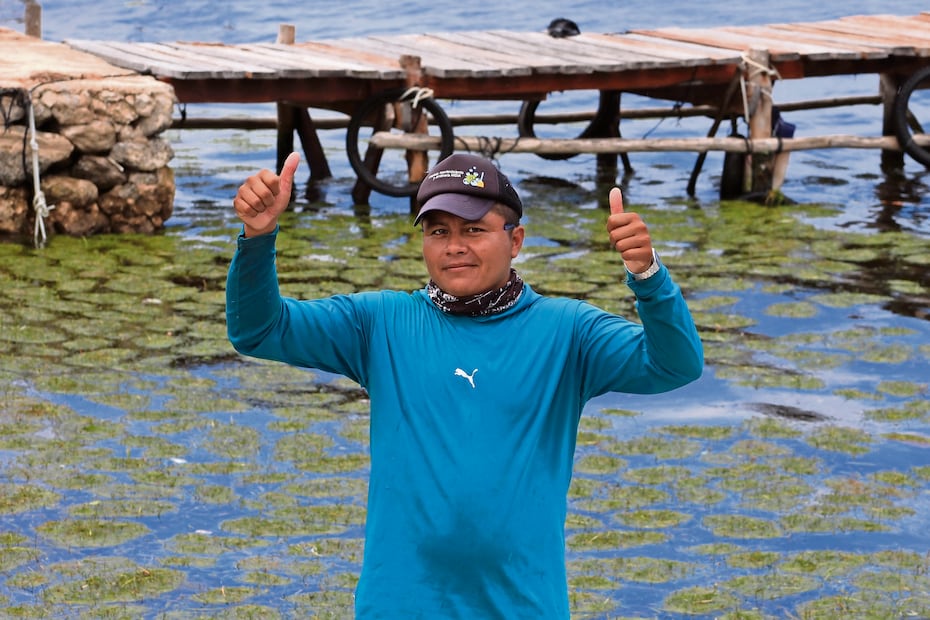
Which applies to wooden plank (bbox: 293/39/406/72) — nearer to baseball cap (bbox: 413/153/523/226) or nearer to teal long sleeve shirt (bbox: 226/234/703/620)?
baseball cap (bbox: 413/153/523/226)

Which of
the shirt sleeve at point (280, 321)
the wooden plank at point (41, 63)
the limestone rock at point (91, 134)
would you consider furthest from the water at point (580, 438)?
the shirt sleeve at point (280, 321)

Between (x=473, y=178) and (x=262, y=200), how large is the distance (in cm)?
47

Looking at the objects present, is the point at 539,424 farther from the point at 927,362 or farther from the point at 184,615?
the point at 927,362

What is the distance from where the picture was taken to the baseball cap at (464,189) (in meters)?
3.52

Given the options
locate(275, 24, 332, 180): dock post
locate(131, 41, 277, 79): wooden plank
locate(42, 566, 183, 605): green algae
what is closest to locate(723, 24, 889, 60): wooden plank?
locate(275, 24, 332, 180): dock post

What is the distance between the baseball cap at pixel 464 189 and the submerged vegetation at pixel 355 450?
261 centimetres

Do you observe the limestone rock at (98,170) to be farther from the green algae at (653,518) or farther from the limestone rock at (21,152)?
the green algae at (653,518)

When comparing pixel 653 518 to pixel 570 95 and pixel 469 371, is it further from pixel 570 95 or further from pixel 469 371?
pixel 570 95

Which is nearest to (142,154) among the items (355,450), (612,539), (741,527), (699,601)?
(355,450)

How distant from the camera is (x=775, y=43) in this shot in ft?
48.8

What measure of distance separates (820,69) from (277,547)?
31.6ft

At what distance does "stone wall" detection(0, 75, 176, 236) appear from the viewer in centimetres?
1148

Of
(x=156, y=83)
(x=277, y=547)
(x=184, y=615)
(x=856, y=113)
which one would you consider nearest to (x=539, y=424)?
(x=184, y=615)

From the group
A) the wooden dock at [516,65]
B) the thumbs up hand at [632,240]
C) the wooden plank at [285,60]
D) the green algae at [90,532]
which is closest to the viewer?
the thumbs up hand at [632,240]
